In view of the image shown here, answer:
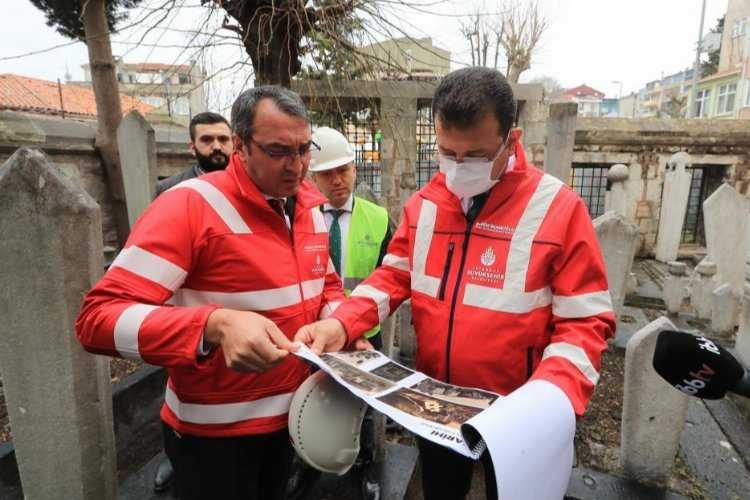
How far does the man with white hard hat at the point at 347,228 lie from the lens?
2537mm

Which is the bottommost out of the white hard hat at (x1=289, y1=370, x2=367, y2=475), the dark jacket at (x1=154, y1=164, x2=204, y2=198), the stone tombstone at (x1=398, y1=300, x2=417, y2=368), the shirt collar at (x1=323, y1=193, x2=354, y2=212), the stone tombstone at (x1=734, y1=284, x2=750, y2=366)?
the stone tombstone at (x1=398, y1=300, x2=417, y2=368)

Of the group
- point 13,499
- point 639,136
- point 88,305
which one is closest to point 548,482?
point 88,305

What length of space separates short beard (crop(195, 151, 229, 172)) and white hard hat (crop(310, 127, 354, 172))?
876 millimetres

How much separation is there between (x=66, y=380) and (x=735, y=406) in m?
4.37

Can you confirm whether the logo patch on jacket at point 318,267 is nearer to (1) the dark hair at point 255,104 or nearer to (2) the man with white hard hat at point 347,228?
(1) the dark hair at point 255,104

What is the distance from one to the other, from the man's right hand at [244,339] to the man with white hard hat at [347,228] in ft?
4.69

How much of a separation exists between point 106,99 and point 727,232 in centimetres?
773

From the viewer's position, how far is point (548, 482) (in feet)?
3.14

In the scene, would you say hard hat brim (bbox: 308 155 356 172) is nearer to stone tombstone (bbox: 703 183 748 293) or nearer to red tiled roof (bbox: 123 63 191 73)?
red tiled roof (bbox: 123 63 191 73)

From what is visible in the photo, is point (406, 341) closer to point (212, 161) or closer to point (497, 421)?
point (212, 161)

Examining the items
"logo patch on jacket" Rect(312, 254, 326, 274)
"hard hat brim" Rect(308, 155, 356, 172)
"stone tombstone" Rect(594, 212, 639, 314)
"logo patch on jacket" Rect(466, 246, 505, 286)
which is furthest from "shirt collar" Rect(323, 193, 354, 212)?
"stone tombstone" Rect(594, 212, 639, 314)

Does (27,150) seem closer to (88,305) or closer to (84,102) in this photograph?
(88,305)

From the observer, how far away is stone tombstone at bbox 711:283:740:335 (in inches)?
175

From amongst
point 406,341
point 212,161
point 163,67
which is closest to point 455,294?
point 212,161
